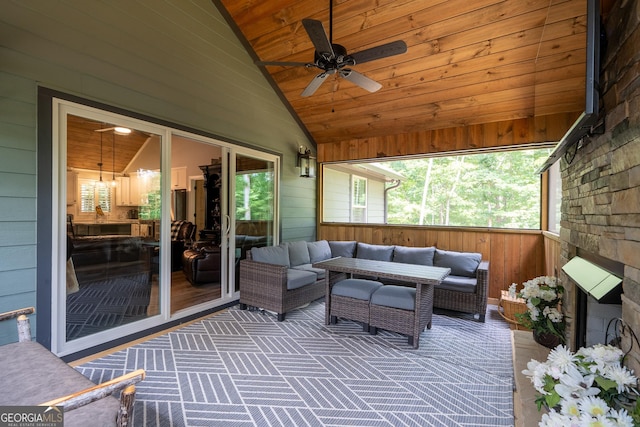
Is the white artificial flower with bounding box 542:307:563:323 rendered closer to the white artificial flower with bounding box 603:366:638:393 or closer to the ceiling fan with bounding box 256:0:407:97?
the white artificial flower with bounding box 603:366:638:393

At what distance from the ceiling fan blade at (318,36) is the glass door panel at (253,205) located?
2.26 meters

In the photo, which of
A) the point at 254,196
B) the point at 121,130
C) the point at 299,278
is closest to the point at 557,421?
the point at 299,278

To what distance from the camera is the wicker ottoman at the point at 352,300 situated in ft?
11.0

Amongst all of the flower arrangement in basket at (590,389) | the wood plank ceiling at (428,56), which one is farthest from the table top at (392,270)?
the wood plank ceiling at (428,56)

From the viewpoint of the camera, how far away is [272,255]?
4363 millimetres

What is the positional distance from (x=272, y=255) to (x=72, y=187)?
240 cm

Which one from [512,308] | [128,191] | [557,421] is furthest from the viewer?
[512,308]

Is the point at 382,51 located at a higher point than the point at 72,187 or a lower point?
higher

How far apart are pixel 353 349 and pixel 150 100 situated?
343cm

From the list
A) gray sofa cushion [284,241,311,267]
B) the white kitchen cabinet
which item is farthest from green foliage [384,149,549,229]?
the white kitchen cabinet

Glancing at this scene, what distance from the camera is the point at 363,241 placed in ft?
19.3

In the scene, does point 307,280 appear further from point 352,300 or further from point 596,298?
point 596,298

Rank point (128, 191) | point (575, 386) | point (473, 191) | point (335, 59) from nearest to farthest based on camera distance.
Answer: point (575, 386)
point (335, 59)
point (128, 191)
point (473, 191)

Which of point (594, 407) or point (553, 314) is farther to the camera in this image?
point (553, 314)
